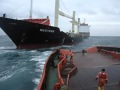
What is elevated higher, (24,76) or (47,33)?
(47,33)

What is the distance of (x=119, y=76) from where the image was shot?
15.1 metres

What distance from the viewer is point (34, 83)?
1778cm

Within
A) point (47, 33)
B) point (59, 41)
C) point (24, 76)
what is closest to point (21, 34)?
point (47, 33)

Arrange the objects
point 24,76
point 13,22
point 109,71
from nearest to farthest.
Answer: point 109,71, point 24,76, point 13,22

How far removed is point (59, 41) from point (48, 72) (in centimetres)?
3468

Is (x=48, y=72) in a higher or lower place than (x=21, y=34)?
lower

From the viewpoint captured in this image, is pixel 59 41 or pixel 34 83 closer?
pixel 34 83

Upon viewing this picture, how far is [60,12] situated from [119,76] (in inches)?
1775

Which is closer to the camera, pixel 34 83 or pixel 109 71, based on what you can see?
pixel 109 71

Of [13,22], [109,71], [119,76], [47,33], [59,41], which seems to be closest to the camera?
[119,76]

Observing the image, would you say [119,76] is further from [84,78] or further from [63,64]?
[63,64]

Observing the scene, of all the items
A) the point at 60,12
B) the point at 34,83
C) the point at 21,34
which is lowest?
the point at 34,83

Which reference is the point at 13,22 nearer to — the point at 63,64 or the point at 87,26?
the point at 63,64

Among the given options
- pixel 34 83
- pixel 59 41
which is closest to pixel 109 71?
pixel 34 83
